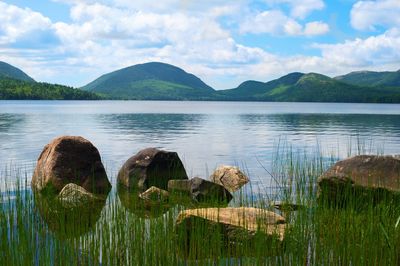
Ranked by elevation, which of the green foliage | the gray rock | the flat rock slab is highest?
the green foliage

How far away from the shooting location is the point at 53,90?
7810 inches

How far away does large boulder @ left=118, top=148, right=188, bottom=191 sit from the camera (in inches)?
666

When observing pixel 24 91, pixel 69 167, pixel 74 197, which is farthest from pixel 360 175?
pixel 24 91

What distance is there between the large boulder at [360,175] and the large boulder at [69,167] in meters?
7.46

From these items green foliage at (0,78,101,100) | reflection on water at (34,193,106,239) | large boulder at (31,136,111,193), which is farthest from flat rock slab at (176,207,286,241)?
green foliage at (0,78,101,100)

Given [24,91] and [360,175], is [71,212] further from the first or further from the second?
[24,91]

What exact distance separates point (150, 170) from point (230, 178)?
10.2ft

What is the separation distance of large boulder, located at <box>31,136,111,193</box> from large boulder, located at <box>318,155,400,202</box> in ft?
24.5

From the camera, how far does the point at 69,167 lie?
642 inches

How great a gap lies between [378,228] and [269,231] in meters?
2.23

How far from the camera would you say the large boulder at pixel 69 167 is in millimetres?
15945

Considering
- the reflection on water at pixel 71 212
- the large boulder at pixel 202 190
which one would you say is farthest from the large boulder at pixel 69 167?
the large boulder at pixel 202 190

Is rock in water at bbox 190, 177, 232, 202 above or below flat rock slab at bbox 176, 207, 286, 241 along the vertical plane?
below

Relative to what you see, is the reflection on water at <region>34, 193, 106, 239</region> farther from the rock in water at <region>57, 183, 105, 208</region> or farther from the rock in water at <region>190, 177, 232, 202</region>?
the rock in water at <region>190, 177, 232, 202</region>
